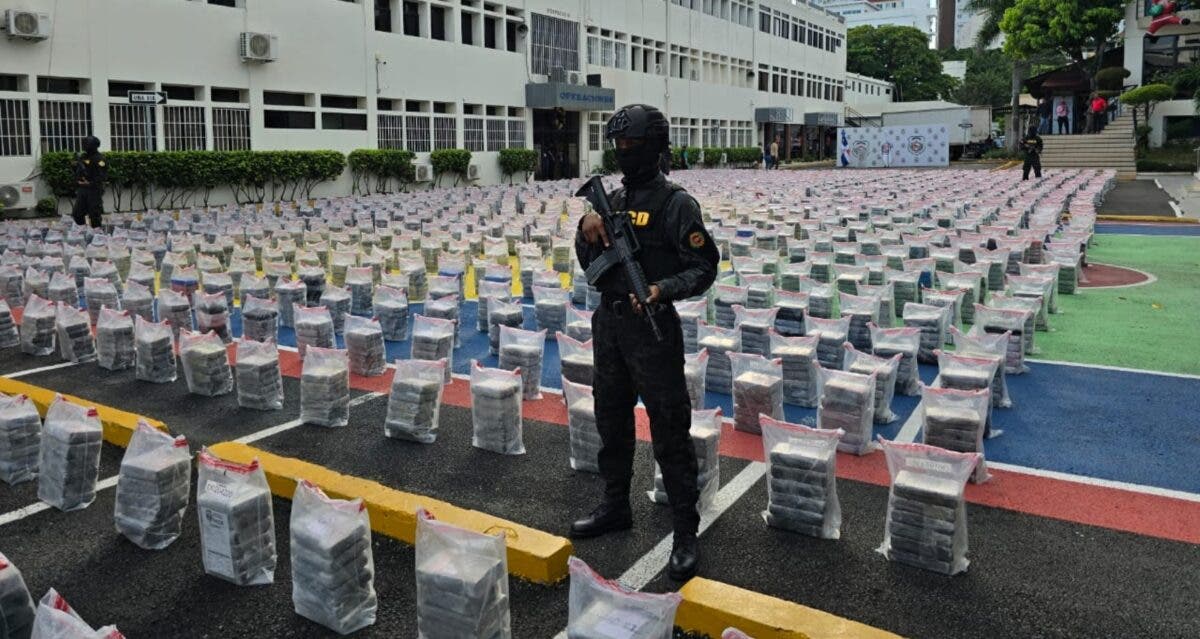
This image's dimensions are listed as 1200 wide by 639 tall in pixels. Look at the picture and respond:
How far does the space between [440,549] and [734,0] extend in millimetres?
57745

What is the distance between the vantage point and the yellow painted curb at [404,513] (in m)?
4.11

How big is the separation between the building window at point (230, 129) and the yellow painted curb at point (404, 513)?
21952 mm

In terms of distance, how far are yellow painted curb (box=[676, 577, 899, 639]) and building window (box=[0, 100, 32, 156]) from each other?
22101 mm

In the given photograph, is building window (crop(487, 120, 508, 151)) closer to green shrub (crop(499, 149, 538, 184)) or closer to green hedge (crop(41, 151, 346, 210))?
green shrub (crop(499, 149, 538, 184))

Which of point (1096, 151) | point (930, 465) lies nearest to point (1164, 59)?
point (1096, 151)

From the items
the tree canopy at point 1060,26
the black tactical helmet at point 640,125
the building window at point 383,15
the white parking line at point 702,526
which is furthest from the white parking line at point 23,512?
the tree canopy at point 1060,26

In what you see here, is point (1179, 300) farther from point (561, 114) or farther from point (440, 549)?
point (561, 114)

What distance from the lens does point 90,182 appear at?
1667 cm

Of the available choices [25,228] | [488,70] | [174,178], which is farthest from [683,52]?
[25,228]

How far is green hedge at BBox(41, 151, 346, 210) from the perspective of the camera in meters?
21.7

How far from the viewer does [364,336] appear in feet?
24.4

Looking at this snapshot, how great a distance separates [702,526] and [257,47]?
2428cm

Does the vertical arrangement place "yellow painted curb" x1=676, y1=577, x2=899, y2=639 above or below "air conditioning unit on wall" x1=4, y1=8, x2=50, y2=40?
below

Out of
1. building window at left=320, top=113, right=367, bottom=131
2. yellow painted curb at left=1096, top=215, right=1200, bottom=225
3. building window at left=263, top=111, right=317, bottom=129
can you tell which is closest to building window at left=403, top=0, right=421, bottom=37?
building window at left=320, top=113, right=367, bottom=131
